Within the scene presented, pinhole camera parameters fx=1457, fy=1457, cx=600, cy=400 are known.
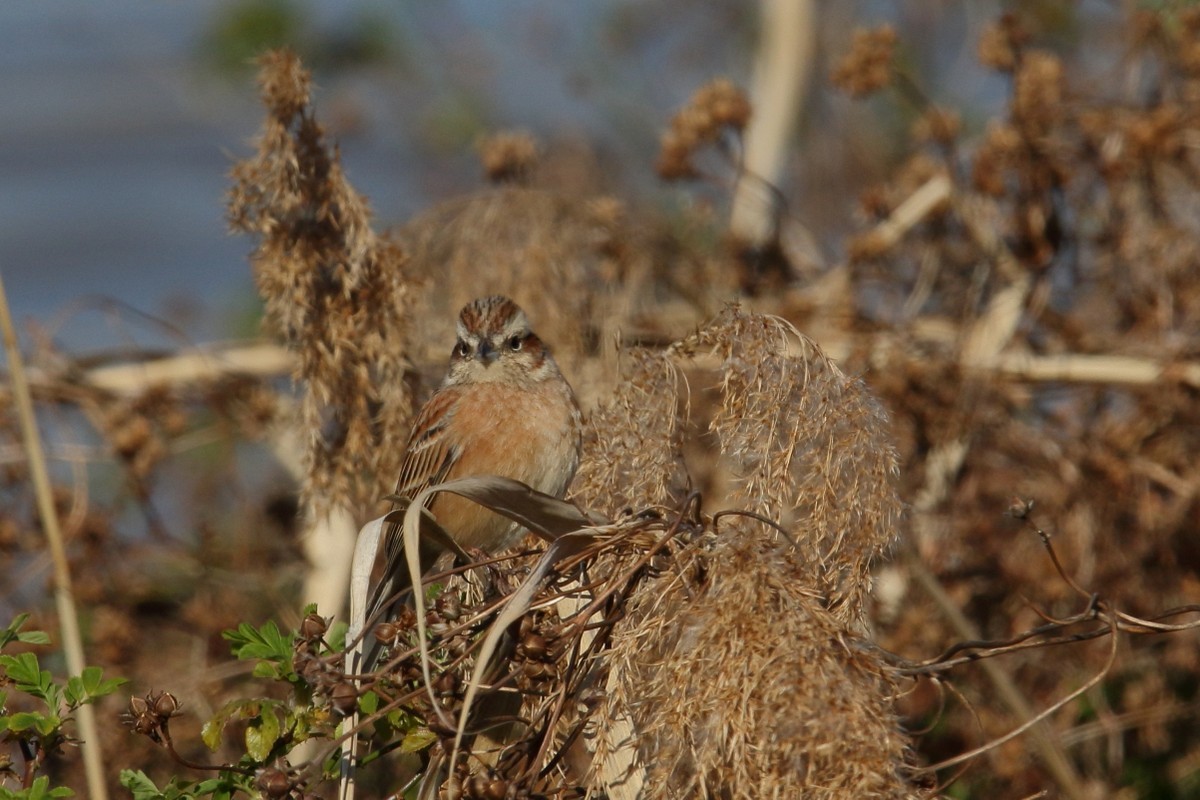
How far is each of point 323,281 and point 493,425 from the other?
2.94ft

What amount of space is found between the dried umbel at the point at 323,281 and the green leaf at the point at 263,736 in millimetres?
993

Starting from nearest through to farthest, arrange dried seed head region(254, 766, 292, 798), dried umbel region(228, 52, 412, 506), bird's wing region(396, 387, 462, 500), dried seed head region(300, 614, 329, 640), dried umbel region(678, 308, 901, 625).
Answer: dried seed head region(254, 766, 292, 798) < dried seed head region(300, 614, 329, 640) < dried umbel region(678, 308, 901, 625) < dried umbel region(228, 52, 412, 506) < bird's wing region(396, 387, 462, 500)

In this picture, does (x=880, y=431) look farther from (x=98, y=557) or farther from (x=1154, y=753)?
(x=98, y=557)

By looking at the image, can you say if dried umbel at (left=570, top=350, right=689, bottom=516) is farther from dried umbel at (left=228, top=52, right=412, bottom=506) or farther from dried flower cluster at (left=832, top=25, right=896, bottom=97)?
dried flower cluster at (left=832, top=25, right=896, bottom=97)

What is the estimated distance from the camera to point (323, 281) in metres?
3.31

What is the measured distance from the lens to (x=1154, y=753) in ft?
15.9

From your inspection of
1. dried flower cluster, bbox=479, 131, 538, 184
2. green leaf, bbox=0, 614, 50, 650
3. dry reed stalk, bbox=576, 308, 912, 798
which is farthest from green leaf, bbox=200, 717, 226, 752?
dried flower cluster, bbox=479, 131, 538, 184

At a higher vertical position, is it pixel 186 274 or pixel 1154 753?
pixel 186 274

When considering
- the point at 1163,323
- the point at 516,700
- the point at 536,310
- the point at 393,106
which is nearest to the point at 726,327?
the point at 516,700

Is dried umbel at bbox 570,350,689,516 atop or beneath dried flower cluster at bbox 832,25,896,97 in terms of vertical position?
beneath

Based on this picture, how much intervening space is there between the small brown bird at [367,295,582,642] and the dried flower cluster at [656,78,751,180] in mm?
1151

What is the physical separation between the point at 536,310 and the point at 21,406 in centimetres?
196

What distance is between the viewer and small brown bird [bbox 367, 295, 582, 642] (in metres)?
3.96

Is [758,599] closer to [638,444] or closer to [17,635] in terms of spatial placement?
[638,444]
